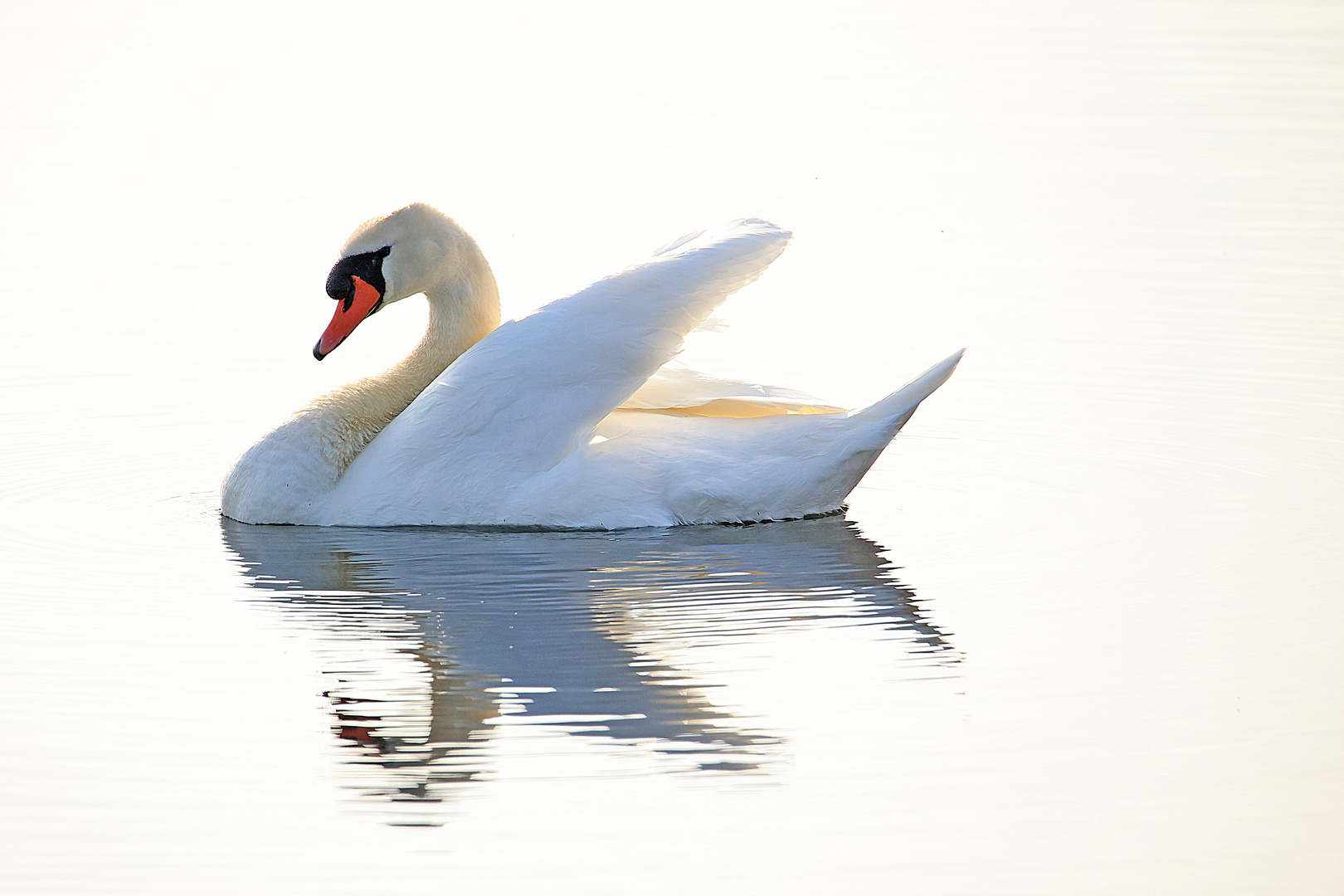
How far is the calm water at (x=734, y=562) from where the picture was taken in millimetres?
5336

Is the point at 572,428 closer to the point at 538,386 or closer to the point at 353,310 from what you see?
the point at 538,386

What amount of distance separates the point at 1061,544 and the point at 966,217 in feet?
24.7

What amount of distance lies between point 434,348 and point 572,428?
4.21 feet

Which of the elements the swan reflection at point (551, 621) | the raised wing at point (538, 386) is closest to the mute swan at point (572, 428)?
the raised wing at point (538, 386)

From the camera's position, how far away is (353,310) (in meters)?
8.80

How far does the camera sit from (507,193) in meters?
15.9

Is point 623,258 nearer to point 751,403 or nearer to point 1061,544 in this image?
point 751,403

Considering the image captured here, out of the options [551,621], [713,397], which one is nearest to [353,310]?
[713,397]

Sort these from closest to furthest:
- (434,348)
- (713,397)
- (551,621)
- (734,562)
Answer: (551,621) → (734,562) → (713,397) → (434,348)

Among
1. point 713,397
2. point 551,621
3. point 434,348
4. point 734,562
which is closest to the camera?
point 551,621

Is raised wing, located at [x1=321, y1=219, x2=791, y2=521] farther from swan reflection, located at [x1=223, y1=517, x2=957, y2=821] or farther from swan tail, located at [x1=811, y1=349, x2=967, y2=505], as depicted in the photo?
swan tail, located at [x1=811, y1=349, x2=967, y2=505]

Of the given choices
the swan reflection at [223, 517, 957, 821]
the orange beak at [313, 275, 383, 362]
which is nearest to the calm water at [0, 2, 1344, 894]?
the swan reflection at [223, 517, 957, 821]

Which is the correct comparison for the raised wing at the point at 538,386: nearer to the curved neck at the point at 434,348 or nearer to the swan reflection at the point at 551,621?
the swan reflection at the point at 551,621

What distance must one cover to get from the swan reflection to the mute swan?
5.6 inches
